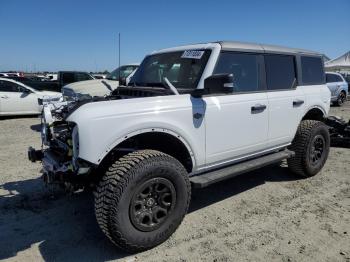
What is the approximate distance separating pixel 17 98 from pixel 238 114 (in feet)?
33.3

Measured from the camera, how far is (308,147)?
5.28 metres

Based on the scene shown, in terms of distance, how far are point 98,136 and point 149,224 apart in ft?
3.30

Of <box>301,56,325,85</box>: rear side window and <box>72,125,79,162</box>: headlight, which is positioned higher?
<box>301,56,325,85</box>: rear side window

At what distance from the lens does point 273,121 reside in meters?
4.66

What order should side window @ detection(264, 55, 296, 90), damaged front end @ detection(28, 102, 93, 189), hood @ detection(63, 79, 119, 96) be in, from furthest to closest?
hood @ detection(63, 79, 119, 96) → side window @ detection(264, 55, 296, 90) → damaged front end @ detection(28, 102, 93, 189)

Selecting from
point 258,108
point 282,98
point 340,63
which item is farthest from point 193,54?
point 340,63

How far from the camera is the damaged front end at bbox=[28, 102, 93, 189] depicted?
3.15 metres

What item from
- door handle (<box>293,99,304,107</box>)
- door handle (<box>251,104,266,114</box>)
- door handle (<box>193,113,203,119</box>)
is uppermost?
door handle (<box>293,99,304,107</box>)

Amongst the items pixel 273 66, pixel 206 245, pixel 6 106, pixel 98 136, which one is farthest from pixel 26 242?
pixel 6 106

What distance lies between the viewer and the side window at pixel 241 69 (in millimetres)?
4203

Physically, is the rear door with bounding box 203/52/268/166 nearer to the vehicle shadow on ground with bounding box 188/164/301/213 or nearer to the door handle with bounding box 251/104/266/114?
the door handle with bounding box 251/104/266/114

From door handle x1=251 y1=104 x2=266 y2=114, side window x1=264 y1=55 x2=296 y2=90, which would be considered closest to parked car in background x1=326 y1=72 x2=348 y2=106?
side window x1=264 y1=55 x2=296 y2=90

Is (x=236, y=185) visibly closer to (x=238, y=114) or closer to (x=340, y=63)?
(x=238, y=114)

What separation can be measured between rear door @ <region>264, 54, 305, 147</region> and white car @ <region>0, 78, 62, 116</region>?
888cm
